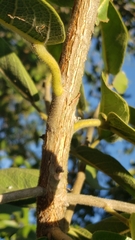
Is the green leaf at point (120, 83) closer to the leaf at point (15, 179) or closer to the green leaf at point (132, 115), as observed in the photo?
the green leaf at point (132, 115)

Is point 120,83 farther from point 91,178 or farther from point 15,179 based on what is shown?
point 15,179

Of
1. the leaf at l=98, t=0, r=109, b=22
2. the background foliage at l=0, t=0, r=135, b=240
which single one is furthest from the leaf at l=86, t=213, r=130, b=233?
the leaf at l=98, t=0, r=109, b=22

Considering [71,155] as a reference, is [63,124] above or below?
above

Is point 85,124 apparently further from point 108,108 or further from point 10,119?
point 10,119

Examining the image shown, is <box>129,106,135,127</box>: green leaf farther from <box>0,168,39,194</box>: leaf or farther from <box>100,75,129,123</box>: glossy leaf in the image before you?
<box>0,168,39,194</box>: leaf

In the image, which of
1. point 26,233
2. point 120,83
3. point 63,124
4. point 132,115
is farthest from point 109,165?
point 120,83
